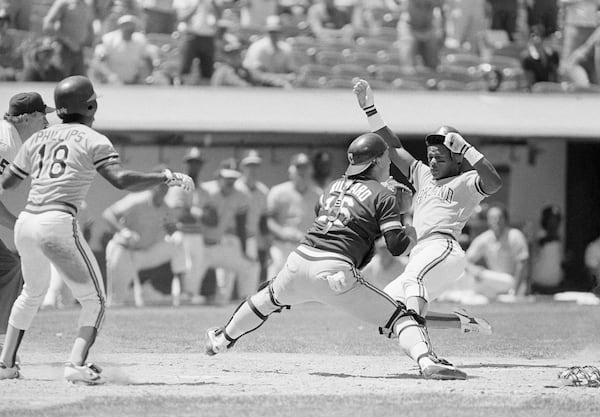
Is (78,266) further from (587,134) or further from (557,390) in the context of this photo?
(587,134)

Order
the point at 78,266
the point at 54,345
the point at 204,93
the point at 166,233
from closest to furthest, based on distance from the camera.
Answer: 1. the point at 78,266
2. the point at 54,345
3. the point at 166,233
4. the point at 204,93

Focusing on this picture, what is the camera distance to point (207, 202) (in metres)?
15.0

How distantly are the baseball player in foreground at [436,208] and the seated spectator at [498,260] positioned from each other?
6.65 meters

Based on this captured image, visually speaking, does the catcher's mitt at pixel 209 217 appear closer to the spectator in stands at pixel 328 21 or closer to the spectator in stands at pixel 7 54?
the spectator in stands at pixel 7 54

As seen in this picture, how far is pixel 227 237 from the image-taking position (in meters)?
15.0

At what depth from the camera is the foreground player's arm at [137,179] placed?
6613mm

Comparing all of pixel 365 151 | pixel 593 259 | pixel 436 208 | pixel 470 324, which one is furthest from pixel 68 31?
pixel 365 151

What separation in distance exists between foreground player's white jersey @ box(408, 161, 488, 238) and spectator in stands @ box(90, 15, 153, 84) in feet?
25.8

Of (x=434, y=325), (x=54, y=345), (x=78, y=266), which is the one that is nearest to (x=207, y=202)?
(x=54, y=345)

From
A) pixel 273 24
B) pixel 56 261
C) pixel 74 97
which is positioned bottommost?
pixel 273 24

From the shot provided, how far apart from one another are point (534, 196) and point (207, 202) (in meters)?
5.28

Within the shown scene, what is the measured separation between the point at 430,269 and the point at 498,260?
750cm

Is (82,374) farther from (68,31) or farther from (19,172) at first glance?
(68,31)

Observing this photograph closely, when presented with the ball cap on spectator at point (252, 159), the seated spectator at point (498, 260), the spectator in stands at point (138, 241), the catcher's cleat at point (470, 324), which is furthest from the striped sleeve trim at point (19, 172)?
the seated spectator at point (498, 260)
